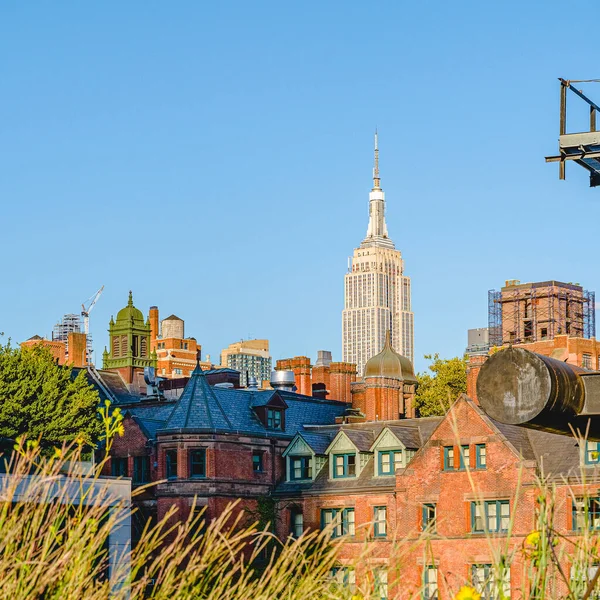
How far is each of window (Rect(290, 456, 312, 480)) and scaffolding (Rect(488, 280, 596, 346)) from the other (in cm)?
8232

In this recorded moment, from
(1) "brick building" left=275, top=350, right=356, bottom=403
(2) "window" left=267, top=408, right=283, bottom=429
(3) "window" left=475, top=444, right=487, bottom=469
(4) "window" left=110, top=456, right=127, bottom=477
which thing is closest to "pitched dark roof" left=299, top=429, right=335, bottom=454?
(2) "window" left=267, top=408, right=283, bottom=429

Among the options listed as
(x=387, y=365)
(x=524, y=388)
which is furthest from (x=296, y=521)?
(x=524, y=388)

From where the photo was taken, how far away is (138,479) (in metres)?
60.2

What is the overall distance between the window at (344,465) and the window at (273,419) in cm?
463

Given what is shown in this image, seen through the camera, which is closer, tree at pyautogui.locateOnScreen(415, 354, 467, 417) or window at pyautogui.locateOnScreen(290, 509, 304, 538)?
window at pyautogui.locateOnScreen(290, 509, 304, 538)

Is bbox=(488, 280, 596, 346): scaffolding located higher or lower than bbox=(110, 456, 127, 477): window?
higher

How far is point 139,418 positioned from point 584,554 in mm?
54560

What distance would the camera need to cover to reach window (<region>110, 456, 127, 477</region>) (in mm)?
61250

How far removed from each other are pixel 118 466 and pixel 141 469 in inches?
67.0

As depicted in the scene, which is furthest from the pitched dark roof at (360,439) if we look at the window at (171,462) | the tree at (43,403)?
the tree at (43,403)

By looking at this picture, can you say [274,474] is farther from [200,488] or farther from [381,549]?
[381,549]

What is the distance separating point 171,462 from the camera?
58.2 metres

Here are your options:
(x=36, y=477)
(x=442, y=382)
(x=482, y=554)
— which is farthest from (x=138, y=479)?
(x=36, y=477)

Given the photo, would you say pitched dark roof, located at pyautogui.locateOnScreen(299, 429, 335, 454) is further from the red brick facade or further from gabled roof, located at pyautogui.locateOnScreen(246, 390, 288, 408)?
the red brick facade
